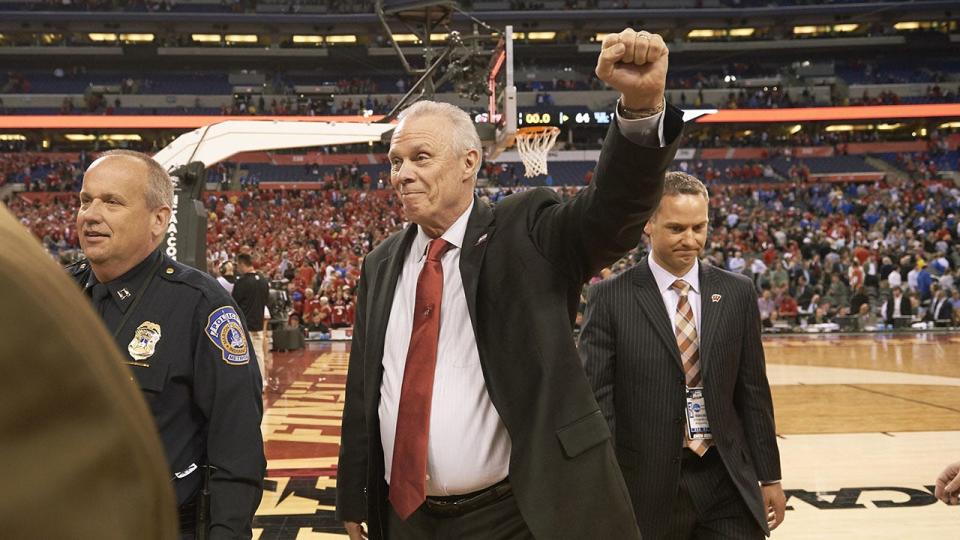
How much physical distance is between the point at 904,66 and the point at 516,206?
45.1 m

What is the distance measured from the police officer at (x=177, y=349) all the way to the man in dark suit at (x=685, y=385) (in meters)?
1.25

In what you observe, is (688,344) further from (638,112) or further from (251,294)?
(251,294)

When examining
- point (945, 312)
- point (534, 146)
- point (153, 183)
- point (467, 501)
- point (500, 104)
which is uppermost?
point (500, 104)

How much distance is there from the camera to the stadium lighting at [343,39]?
42219 mm

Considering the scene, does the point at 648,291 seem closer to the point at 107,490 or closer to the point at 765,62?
the point at 107,490

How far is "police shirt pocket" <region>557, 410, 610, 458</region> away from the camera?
198cm

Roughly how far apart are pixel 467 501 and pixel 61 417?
169 centimetres

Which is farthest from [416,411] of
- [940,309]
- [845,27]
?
[845,27]

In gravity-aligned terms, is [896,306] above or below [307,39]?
below

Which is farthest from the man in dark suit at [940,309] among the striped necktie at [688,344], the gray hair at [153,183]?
the gray hair at [153,183]

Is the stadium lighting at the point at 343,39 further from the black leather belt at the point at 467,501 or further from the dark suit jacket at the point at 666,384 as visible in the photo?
the black leather belt at the point at 467,501

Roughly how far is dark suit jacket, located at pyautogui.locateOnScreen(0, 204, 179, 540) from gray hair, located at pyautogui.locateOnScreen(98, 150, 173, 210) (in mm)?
1910

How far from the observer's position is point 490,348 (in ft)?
6.89

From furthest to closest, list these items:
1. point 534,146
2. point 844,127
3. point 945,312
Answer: point 844,127
point 945,312
point 534,146
